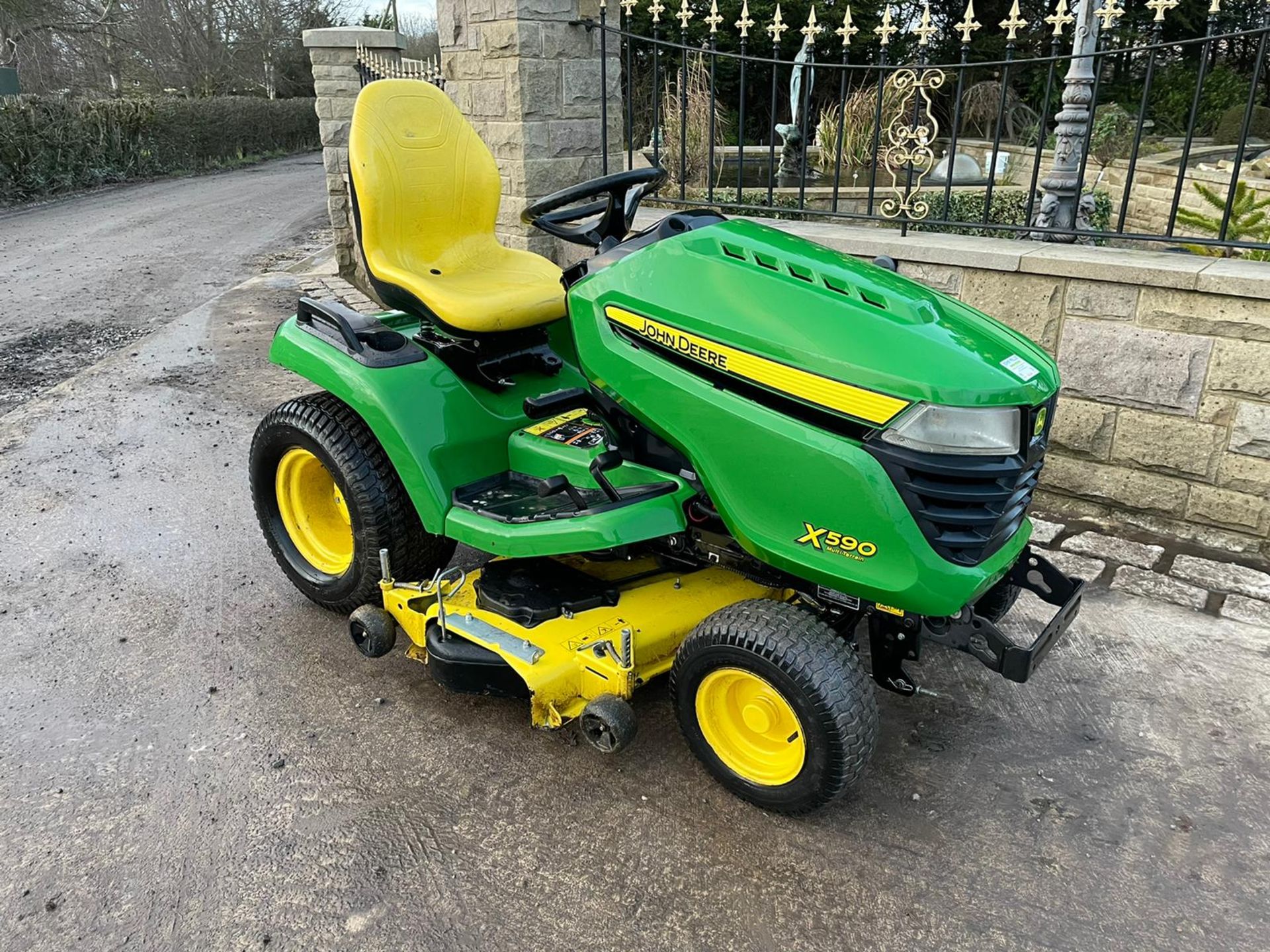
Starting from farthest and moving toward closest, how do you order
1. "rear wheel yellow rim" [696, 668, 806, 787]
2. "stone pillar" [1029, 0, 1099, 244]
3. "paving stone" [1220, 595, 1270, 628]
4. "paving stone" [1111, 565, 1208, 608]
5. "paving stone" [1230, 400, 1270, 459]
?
"stone pillar" [1029, 0, 1099, 244] < "paving stone" [1230, 400, 1270, 459] < "paving stone" [1111, 565, 1208, 608] < "paving stone" [1220, 595, 1270, 628] < "rear wheel yellow rim" [696, 668, 806, 787]

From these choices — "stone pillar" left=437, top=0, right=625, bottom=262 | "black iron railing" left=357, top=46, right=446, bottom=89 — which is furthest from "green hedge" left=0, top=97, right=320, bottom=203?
"stone pillar" left=437, top=0, right=625, bottom=262

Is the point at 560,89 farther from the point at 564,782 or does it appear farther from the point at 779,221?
the point at 564,782

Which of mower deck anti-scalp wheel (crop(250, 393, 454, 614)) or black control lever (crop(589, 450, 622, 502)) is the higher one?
black control lever (crop(589, 450, 622, 502))

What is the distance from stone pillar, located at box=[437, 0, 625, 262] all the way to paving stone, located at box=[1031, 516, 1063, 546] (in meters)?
2.71

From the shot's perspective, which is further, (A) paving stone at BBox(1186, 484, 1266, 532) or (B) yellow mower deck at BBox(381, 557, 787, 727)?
(A) paving stone at BBox(1186, 484, 1266, 532)

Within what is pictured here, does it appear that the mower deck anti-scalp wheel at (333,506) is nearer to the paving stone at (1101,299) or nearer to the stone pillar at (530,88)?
the stone pillar at (530,88)

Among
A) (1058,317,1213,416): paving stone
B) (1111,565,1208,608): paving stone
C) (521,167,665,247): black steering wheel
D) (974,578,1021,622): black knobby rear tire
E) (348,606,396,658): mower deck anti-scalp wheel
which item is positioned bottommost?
(1111,565,1208,608): paving stone

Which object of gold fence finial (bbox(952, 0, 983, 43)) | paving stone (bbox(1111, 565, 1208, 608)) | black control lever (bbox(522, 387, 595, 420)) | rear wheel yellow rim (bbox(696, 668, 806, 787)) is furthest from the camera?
gold fence finial (bbox(952, 0, 983, 43))

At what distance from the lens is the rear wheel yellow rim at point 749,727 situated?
2.31 metres

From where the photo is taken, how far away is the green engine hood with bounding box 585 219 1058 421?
6.77 feet

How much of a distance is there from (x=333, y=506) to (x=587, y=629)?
4.31 ft

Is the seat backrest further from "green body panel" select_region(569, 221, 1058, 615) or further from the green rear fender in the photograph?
"green body panel" select_region(569, 221, 1058, 615)

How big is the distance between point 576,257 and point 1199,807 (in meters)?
3.85

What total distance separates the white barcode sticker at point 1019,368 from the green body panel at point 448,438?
81 centimetres
